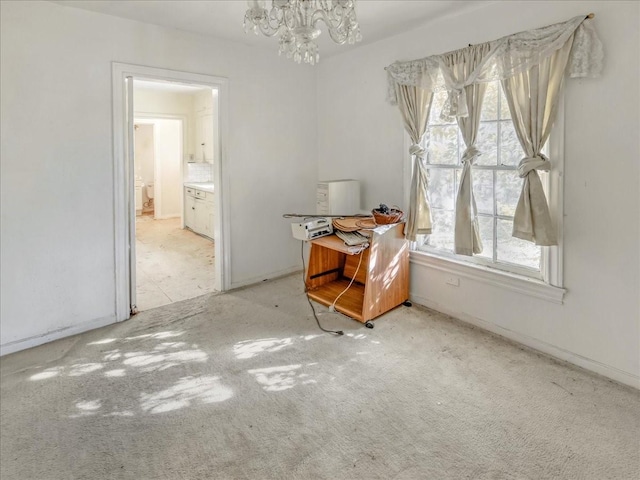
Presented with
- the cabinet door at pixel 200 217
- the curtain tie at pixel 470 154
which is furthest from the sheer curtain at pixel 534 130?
the cabinet door at pixel 200 217

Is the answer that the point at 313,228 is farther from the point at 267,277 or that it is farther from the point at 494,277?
the point at 494,277

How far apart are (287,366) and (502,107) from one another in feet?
7.88

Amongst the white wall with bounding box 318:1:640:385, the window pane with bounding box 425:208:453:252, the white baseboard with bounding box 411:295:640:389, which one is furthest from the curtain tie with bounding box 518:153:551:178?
the white baseboard with bounding box 411:295:640:389

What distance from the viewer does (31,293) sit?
2818 millimetres

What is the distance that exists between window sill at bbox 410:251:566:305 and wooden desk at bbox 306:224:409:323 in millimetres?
200

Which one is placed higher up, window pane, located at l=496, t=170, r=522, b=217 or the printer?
window pane, located at l=496, t=170, r=522, b=217

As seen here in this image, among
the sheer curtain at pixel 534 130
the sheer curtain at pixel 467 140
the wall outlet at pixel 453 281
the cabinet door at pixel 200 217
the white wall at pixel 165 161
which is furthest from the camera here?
the white wall at pixel 165 161

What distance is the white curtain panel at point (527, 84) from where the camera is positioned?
7.58 ft

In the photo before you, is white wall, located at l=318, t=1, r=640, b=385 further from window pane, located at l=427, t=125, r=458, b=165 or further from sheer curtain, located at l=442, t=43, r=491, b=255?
window pane, located at l=427, t=125, r=458, b=165

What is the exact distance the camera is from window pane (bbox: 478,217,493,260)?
117 inches

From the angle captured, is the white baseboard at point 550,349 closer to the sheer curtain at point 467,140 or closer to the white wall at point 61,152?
the sheer curtain at point 467,140

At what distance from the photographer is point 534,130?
2.51 meters

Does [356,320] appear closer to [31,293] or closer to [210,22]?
[31,293]

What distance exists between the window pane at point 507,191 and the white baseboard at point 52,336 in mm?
3252
